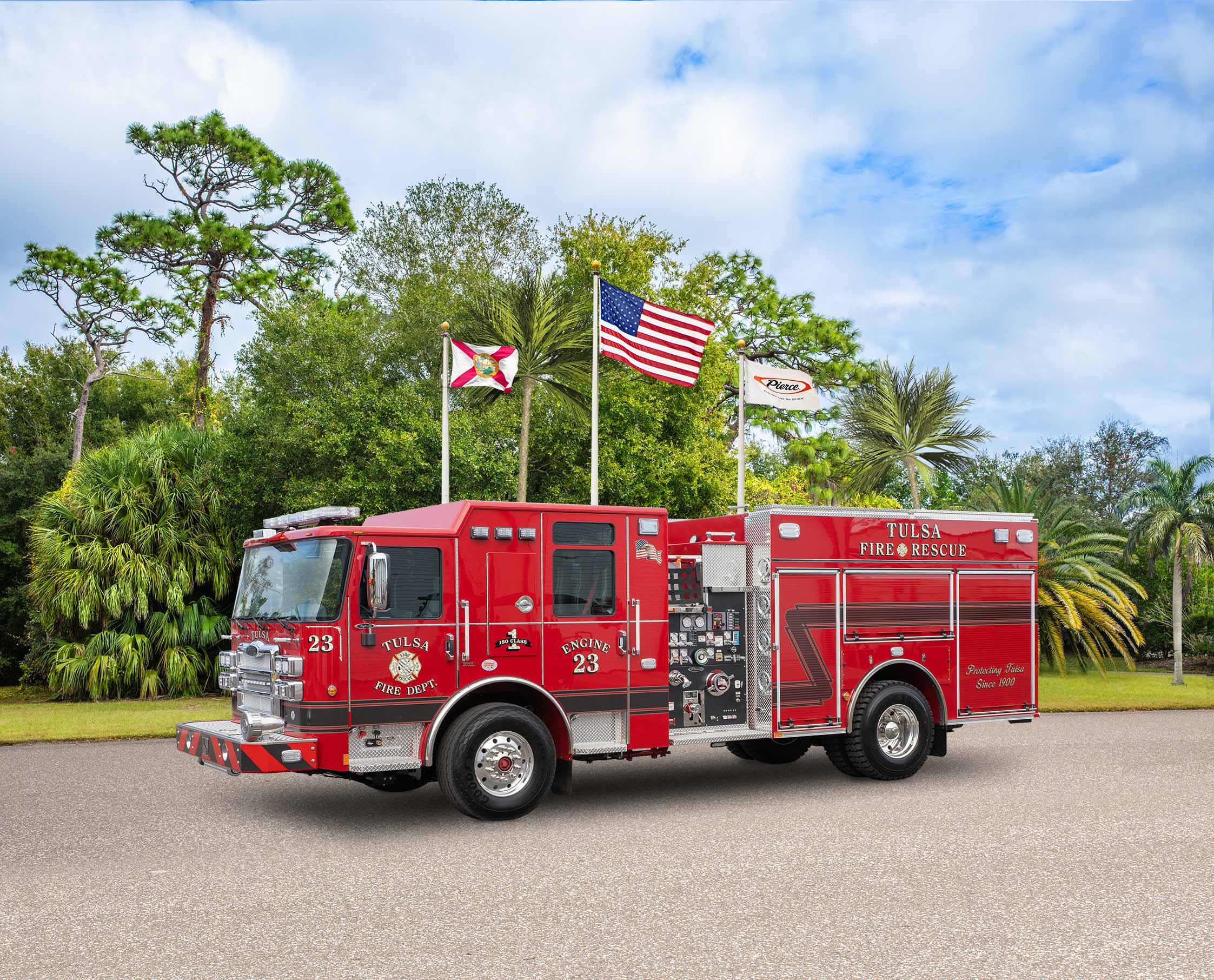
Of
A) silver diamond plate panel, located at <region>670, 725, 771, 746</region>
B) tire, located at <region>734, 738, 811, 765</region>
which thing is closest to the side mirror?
silver diamond plate panel, located at <region>670, 725, 771, 746</region>

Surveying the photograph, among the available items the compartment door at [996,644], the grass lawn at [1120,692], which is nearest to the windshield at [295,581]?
the compartment door at [996,644]

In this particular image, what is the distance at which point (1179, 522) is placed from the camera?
82.2ft

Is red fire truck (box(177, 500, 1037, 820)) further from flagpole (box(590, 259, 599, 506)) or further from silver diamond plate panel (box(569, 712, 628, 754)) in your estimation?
flagpole (box(590, 259, 599, 506))

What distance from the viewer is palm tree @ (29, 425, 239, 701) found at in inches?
778

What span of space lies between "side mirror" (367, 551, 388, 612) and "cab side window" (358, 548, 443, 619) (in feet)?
0.88

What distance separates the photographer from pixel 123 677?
19.7 meters

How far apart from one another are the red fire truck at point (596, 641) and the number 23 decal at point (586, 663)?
2 centimetres

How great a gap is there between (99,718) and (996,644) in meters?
12.6

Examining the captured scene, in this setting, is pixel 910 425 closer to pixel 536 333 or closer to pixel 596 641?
pixel 536 333

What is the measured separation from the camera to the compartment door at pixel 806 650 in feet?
34.5

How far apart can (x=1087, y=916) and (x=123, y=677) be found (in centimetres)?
1748

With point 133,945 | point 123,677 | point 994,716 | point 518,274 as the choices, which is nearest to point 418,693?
point 133,945

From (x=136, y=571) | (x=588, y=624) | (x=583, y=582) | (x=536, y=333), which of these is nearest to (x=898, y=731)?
(x=588, y=624)

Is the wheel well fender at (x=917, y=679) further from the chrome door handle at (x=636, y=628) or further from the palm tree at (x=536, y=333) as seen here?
the palm tree at (x=536, y=333)
